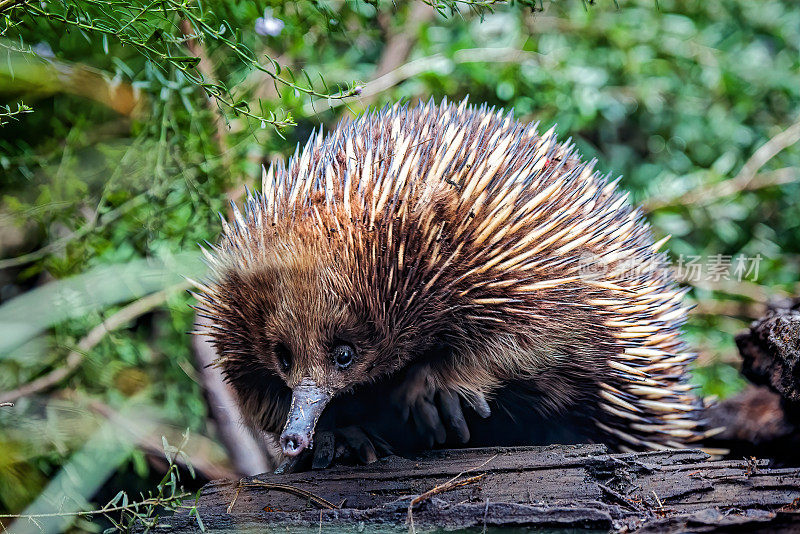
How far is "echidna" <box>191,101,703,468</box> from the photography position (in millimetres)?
1861

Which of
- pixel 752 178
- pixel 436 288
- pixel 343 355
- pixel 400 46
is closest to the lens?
pixel 343 355

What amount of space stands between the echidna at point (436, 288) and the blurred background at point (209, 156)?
0.84ft

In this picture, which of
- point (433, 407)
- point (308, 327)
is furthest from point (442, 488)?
point (308, 327)

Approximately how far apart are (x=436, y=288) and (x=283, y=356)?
0.44 metres

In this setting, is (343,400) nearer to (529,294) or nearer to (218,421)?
(529,294)

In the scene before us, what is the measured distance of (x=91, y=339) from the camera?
303cm

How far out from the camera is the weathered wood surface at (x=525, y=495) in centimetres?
159

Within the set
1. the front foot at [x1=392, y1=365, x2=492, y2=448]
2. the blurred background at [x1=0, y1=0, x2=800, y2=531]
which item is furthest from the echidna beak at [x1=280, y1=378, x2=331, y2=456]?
the blurred background at [x1=0, y1=0, x2=800, y2=531]

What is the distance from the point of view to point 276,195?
2012 millimetres

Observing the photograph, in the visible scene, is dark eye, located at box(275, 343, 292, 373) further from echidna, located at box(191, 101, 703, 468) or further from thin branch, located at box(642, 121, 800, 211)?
thin branch, located at box(642, 121, 800, 211)

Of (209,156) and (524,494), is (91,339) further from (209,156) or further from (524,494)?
(524,494)

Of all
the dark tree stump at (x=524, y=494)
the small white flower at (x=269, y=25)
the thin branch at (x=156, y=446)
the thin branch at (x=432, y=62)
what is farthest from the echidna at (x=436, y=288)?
the thin branch at (x=432, y=62)

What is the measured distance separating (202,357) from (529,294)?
1.81m

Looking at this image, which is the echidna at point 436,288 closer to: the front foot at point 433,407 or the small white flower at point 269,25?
the front foot at point 433,407
